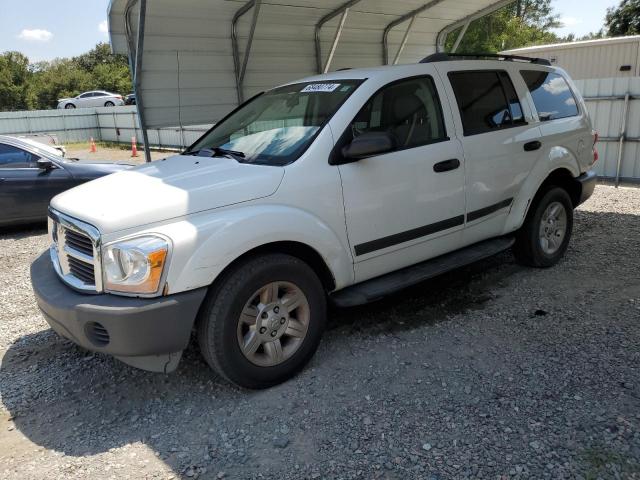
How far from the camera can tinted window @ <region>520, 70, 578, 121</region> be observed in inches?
196

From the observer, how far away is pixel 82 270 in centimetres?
312

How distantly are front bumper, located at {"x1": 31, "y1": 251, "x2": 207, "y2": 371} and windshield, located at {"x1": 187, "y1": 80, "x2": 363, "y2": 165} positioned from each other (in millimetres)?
1200

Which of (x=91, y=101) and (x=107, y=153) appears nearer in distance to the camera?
(x=107, y=153)

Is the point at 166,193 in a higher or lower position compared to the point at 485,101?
lower

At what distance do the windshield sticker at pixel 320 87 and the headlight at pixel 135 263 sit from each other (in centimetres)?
187

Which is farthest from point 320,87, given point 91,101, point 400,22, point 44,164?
point 91,101

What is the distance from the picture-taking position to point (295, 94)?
4.27 m

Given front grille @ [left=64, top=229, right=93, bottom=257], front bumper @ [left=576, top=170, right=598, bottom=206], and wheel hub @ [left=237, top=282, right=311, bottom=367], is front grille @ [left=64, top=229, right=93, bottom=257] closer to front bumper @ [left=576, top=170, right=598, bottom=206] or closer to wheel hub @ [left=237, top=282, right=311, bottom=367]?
wheel hub @ [left=237, top=282, right=311, bottom=367]

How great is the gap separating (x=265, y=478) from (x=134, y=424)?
3.21 feet

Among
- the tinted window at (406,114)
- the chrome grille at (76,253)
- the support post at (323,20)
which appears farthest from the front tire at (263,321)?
Answer: the support post at (323,20)

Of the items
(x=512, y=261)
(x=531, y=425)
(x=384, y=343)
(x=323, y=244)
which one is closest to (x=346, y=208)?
(x=323, y=244)

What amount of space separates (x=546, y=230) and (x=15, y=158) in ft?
24.5

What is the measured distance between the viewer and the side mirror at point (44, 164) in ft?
26.0

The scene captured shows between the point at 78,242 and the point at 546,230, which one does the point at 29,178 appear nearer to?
the point at 78,242
